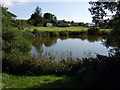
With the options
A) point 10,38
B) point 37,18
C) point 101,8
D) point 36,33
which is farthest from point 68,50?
point 37,18

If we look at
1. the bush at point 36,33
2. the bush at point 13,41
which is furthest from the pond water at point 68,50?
the bush at point 36,33

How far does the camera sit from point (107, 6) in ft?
22.9

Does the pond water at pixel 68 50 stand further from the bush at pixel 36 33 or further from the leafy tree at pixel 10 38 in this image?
the bush at pixel 36 33

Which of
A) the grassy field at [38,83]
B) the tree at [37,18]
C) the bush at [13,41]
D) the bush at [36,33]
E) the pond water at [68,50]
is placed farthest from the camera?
the tree at [37,18]

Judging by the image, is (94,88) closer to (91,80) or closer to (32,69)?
(91,80)

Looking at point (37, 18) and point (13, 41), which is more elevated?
point (37, 18)

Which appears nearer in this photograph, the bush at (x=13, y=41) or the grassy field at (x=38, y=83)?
the grassy field at (x=38, y=83)

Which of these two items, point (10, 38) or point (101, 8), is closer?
point (101, 8)

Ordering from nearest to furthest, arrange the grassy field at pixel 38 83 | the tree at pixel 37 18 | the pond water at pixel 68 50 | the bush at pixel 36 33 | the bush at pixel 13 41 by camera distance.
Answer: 1. the grassy field at pixel 38 83
2. the pond water at pixel 68 50
3. the bush at pixel 13 41
4. the bush at pixel 36 33
5. the tree at pixel 37 18

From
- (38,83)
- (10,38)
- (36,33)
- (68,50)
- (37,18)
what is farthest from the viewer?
(37,18)

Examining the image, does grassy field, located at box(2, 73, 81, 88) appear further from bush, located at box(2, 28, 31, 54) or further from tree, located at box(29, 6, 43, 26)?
tree, located at box(29, 6, 43, 26)

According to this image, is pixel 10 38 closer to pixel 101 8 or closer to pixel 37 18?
pixel 101 8

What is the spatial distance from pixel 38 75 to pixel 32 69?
0.46 metres

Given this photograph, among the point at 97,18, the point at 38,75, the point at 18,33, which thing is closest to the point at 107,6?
the point at 97,18
